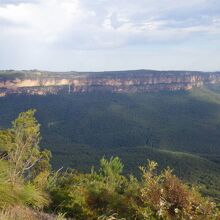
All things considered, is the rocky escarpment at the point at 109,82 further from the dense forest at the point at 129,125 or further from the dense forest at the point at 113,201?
the dense forest at the point at 113,201

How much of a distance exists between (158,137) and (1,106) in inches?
2062

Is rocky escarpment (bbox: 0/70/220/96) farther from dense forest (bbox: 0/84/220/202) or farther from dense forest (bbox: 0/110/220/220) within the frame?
dense forest (bbox: 0/110/220/220)

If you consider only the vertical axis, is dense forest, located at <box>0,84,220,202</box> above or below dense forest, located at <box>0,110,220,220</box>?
below

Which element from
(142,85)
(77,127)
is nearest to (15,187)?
(77,127)

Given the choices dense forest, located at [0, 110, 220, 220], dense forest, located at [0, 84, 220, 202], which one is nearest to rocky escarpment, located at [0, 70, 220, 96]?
dense forest, located at [0, 84, 220, 202]

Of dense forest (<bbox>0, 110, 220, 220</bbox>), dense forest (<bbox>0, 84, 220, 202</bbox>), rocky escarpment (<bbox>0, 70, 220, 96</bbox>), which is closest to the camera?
dense forest (<bbox>0, 110, 220, 220</bbox>)

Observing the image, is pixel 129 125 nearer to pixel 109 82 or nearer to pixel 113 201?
pixel 109 82

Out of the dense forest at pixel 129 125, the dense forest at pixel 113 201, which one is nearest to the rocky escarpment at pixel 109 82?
the dense forest at pixel 129 125

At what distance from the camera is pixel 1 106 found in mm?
148625

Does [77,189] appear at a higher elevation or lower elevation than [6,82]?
higher

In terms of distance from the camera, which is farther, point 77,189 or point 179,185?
point 77,189

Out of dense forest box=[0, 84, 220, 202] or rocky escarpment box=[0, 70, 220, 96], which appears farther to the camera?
rocky escarpment box=[0, 70, 220, 96]

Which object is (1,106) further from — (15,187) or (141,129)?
(15,187)

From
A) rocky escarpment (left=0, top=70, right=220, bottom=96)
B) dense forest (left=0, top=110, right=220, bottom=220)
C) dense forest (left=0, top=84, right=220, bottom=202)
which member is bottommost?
dense forest (left=0, top=84, right=220, bottom=202)
